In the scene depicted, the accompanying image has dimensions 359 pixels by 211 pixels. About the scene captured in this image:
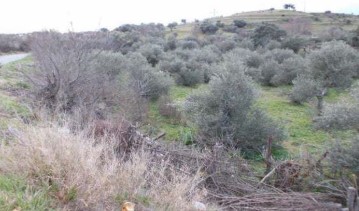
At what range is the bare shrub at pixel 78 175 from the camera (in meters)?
3.87

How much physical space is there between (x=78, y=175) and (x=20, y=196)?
586 millimetres

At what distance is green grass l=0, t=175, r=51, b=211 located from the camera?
3500 mm

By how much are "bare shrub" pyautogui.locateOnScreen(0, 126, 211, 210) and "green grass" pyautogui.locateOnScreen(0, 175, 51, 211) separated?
0.10 metres

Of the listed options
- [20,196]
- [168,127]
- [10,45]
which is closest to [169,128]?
[168,127]

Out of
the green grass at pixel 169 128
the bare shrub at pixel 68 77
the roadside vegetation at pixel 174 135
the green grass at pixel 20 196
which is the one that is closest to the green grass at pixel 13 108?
the roadside vegetation at pixel 174 135

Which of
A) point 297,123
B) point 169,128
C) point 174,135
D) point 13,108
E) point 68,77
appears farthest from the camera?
point 297,123

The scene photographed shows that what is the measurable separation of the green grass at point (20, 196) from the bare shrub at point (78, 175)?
0.10 metres

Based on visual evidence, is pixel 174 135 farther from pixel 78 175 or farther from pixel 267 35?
pixel 267 35

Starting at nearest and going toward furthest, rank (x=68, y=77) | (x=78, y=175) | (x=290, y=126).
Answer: (x=78, y=175)
(x=68, y=77)
(x=290, y=126)

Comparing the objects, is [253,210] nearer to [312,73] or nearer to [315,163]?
[315,163]

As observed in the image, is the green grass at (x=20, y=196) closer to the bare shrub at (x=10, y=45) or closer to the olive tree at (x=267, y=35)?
the olive tree at (x=267, y=35)

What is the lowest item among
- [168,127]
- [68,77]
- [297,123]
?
[297,123]

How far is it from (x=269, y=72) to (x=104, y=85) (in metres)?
11.7

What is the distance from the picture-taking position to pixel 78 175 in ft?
12.9
